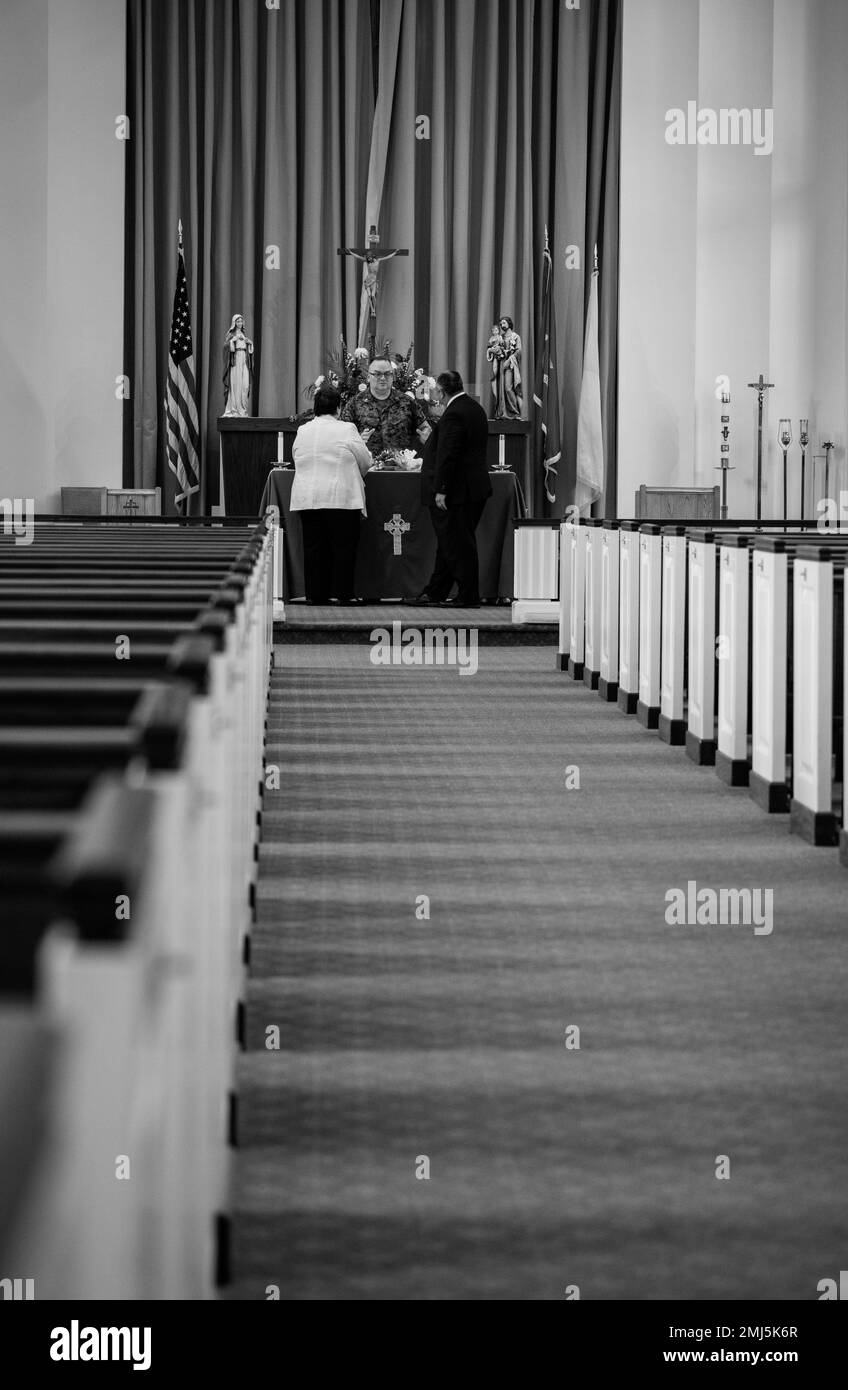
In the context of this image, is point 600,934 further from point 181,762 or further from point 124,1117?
point 124,1117

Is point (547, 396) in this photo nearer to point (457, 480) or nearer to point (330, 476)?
point (457, 480)

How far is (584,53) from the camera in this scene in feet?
48.9

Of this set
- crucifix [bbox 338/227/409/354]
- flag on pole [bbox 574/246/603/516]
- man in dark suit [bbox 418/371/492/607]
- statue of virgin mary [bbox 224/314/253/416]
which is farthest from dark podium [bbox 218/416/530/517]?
man in dark suit [bbox 418/371/492/607]

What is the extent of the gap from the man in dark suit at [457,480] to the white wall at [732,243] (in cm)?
411

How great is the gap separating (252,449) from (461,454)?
2.94 m

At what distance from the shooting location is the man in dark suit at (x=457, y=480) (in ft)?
34.1

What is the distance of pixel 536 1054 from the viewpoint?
9.60 ft

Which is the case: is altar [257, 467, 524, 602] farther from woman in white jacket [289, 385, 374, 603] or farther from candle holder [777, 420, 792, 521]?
candle holder [777, 420, 792, 521]

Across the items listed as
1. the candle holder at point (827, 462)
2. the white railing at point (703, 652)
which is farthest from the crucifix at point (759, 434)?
the white railing at point (703, 652)

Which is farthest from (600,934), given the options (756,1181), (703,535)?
(703,535)

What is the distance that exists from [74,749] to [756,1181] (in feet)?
4.11

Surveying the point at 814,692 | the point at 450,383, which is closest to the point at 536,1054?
the point at 814,692

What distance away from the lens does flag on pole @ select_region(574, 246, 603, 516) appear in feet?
46.9

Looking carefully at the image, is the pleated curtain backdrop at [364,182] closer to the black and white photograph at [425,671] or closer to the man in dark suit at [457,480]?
the black and white photograph at [425,671]
